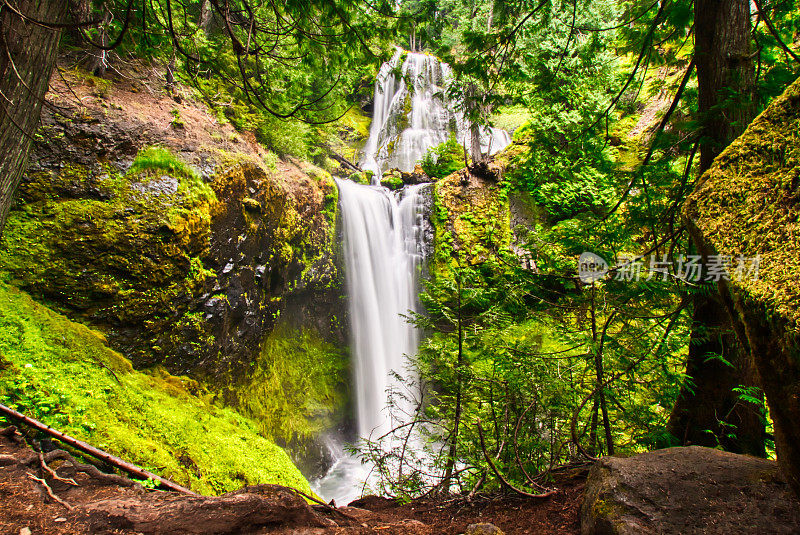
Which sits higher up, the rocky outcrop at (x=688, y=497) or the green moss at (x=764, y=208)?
the green moss at (x=764, y=208)

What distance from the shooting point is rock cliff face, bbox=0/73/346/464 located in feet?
13.3

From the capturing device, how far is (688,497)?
4.64ft

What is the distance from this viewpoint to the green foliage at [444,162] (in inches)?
524

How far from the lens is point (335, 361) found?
932cm

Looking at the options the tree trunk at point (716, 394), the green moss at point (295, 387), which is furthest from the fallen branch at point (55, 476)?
the tree trunk at point (716, 394)

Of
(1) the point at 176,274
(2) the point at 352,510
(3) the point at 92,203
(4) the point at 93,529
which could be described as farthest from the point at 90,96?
(2) the point at 352,510

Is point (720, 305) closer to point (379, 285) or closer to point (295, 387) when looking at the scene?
point (295, 387)

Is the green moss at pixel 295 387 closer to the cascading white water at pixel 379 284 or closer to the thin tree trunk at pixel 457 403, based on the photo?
the cascading white water at pixel 379 284

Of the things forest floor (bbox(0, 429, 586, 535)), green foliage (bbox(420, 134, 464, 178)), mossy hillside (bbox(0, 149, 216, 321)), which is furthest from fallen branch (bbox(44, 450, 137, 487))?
green foliage (bbox(420, 134, 464, 178))

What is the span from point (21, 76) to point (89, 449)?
2.74 metres

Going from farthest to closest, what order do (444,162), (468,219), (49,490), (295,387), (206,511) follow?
(444,162)
(468,219)
(295,387)
(49,490)
(206,511)

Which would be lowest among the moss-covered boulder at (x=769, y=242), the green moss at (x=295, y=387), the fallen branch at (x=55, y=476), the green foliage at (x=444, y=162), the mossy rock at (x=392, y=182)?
the green moss at (x=295, y=387)

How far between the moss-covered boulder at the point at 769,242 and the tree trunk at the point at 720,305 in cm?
129

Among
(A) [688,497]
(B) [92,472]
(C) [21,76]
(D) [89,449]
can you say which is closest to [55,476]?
(B) [92,472]
